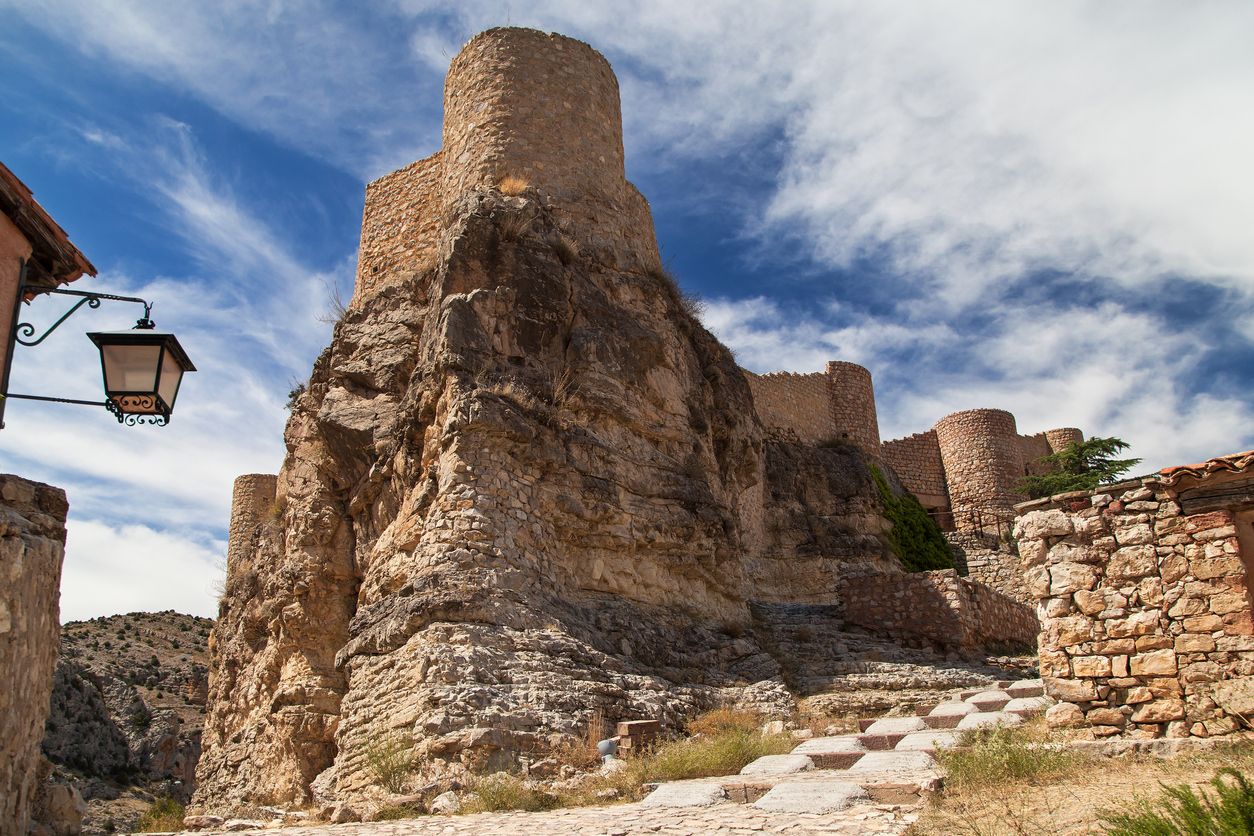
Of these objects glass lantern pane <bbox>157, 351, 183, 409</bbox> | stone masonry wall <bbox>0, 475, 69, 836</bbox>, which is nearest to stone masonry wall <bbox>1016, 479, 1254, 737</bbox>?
glass lantern pane <bbox>157, 351, 183, 409</bbox>

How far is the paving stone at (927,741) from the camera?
8.10 meters

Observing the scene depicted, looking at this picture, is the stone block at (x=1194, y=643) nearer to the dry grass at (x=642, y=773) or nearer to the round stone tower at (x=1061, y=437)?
the dry grass at (x=642, y=773)

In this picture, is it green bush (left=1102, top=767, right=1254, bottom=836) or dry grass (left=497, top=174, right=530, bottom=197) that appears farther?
dry grass (left=497, top=174, right=530, bottom=197)

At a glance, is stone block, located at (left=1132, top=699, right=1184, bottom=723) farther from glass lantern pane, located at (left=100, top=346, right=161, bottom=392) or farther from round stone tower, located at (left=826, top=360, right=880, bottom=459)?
round stone tower, located at (left=826, top=360, right=880, bottom=459)

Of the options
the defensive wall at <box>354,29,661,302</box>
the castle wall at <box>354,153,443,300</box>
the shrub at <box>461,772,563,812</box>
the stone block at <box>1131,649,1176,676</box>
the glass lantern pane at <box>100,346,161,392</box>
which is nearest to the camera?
the glass lantern pane at <box>100,346,161,392</box>

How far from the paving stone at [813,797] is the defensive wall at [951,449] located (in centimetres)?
2304

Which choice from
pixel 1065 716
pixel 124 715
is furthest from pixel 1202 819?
pixel 124 715

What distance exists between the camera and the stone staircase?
629cm

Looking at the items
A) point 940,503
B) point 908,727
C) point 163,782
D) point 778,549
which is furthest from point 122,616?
point 908,727

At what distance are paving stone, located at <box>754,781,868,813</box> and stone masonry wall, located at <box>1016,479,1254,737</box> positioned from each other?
2.75 m

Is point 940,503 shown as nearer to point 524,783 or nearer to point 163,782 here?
point 163,782

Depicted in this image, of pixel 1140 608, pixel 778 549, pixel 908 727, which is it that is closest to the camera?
pixel 1140 608

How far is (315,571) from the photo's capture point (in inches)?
585

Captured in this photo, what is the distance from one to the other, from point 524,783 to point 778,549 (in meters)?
15.6
